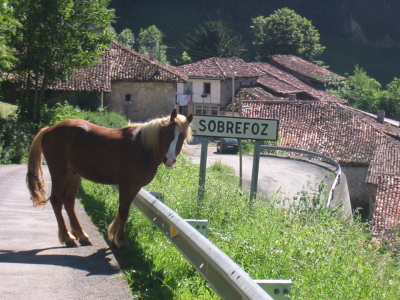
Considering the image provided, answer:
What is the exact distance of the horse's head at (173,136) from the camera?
5.86 m

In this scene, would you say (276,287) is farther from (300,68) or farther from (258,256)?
(300,68)

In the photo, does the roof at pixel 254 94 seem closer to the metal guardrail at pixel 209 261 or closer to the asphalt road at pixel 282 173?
the asphalt road at pixel 282 173

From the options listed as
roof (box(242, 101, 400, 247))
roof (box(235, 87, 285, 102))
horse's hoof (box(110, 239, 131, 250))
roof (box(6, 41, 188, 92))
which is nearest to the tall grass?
horse's hoof (box(110, 239, 131, 250))

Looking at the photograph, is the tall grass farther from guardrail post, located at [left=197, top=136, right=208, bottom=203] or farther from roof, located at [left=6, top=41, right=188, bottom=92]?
roof, located at [left=6, top=41, right=188, bottom=92]

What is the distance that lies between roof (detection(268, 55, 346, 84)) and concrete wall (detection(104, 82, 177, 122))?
1439 inches

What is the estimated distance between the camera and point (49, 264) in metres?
5.34

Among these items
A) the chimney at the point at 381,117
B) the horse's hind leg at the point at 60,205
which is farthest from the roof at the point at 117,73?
the horse's hind leg at the point at 60,205

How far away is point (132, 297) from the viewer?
4.49 metres

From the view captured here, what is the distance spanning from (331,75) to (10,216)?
78550mm

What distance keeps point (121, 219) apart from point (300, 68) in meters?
74.9

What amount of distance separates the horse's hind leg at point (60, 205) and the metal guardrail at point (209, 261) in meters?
1.02

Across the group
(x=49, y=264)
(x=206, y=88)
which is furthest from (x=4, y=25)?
(x=206, y=88)

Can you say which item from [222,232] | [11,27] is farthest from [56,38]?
[222,232]

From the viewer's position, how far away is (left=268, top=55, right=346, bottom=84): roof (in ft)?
253
